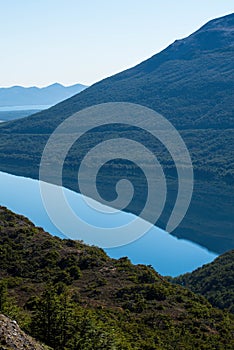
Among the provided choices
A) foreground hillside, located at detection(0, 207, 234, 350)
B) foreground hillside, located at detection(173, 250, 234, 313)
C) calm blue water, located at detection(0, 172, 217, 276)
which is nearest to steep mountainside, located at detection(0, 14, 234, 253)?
calm blue water, located at detection(0, 172, 217, 276)

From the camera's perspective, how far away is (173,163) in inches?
2911

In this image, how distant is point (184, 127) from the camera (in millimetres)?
90750

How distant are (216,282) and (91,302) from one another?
12.4 metres

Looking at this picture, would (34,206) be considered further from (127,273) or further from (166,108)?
(166,108)

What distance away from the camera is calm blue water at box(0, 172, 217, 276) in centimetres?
3638

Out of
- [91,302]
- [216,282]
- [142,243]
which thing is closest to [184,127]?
[142,243]

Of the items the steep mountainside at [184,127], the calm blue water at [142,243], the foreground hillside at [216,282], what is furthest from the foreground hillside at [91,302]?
the steep mountainside at [184,127]

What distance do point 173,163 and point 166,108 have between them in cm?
2747

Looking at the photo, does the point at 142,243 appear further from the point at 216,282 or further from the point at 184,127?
the point at 184,127

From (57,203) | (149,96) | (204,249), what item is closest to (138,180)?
(57,203)

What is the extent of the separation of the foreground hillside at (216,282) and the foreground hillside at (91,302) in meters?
5.69

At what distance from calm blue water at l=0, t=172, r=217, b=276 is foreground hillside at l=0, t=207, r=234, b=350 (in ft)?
57.6

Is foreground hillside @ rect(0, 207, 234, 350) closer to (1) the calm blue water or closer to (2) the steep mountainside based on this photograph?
(1) the calm blue water

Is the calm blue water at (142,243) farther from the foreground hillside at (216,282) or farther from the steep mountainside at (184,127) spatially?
the foreground hillside at (216,282)
